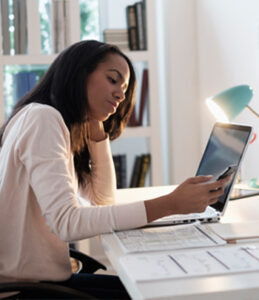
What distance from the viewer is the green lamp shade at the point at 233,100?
6.75 feet

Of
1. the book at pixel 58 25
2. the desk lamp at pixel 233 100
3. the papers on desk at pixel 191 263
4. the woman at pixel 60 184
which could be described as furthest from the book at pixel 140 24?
the papers on desk at pixel 191 263

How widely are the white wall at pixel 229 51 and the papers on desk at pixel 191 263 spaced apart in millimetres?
1475

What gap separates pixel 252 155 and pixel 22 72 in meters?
1.42

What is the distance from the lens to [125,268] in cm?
108

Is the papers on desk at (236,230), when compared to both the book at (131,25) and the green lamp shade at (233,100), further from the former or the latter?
the book at (131,25)

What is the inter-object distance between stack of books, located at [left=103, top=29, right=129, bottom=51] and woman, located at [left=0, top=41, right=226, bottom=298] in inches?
64.8

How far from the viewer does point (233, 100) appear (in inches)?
81.5

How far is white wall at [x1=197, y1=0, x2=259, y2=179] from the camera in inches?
104

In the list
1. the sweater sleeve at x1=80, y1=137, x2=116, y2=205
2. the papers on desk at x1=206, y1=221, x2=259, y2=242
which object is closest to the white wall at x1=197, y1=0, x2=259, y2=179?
the sweater sleeve at x1=80, y1=137, x2=116, y2=205

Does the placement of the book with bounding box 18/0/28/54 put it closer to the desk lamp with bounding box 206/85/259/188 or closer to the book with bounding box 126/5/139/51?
the book with bounding box 126/5/139/51

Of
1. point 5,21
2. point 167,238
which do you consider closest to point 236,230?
point 167,238

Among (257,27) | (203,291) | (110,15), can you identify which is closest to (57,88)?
(203,291)

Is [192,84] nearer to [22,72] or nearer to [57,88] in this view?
[22,72]

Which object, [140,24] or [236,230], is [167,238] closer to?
[236,230]
